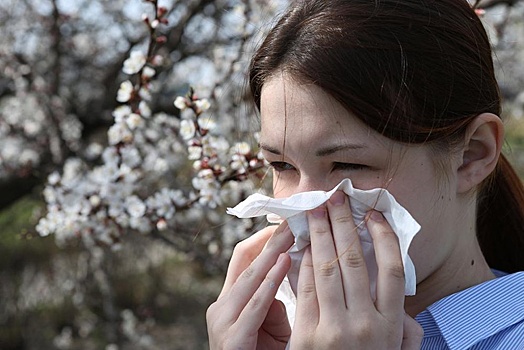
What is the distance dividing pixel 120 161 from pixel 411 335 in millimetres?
1611

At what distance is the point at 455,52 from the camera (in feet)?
4.58

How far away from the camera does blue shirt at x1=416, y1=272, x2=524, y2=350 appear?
140cm

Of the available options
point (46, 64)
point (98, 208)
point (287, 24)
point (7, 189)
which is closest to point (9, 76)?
point (46, 64)

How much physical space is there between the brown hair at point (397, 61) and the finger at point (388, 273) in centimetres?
18

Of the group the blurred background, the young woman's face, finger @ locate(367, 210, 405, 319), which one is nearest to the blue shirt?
the young woman's face

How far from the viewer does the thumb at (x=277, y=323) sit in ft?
5.22

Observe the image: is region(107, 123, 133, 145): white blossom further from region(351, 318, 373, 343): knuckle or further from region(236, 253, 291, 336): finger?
region(351, 318, 373, 343): knuckle

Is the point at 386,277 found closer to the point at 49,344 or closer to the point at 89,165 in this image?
the point at 89,165

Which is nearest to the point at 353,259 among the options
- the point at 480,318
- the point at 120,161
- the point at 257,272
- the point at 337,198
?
the point at 337,198

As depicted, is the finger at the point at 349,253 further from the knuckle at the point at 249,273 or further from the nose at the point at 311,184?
the knuckle at the point at 249,273

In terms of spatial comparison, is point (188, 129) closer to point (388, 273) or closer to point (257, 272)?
point (257, 272)

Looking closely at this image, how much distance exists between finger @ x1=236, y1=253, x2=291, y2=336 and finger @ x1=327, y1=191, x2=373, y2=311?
0.12m

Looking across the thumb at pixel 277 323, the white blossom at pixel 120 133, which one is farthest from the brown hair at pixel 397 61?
the white blossom at pixel 120 133

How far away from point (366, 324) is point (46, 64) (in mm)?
3394
